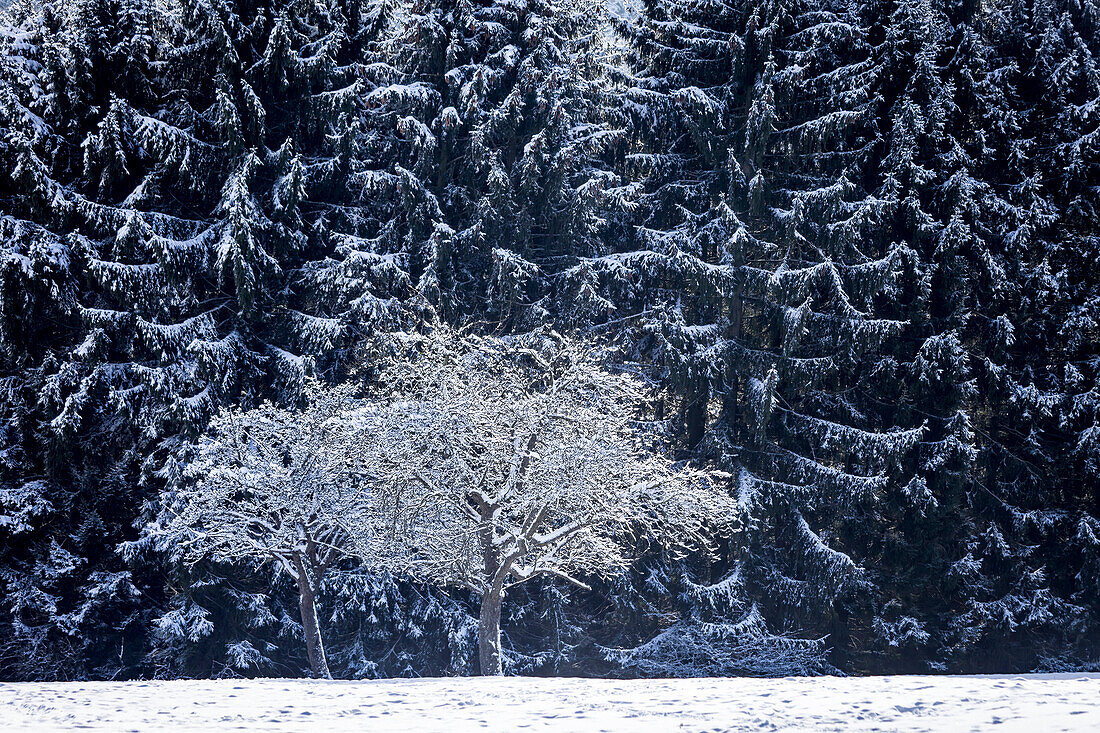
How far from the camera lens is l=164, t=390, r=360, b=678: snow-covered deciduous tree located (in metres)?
13.4

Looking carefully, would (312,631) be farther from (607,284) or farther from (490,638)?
(607,284)

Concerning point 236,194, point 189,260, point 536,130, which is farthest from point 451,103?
point 189,260

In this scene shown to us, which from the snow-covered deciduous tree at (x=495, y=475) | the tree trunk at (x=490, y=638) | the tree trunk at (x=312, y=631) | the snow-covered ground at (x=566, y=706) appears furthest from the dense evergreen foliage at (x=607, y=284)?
the snow-covered ground at (x=566, y=706)

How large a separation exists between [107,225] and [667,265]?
10781mm

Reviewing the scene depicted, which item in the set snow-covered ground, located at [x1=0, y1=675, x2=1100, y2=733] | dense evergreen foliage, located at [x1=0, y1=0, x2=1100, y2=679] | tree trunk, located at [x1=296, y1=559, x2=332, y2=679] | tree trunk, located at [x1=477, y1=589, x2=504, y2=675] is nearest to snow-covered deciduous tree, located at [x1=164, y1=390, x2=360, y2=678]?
tree trunk, located at [x1=296, y1=559, x2=332, y2=679]

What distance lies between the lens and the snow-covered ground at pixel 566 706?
27.6 ft

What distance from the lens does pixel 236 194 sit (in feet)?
58.4

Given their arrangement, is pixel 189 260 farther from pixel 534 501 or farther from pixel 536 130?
pixel 534 501

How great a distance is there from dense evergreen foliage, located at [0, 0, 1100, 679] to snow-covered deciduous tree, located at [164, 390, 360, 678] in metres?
2.97

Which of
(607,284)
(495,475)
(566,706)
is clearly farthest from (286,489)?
(607,284)

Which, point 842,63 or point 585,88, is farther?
point 842,63

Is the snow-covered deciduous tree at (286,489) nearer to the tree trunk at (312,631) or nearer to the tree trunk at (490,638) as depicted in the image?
the tree trunk at (312,631)

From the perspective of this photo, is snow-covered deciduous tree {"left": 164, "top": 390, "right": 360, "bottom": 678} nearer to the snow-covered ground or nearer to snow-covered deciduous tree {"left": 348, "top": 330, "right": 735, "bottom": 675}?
A: snow-covered deciduous tree {"left": 348, "top": 330, "right": 735, "bottom": 675}

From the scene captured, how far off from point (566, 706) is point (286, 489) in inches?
226
